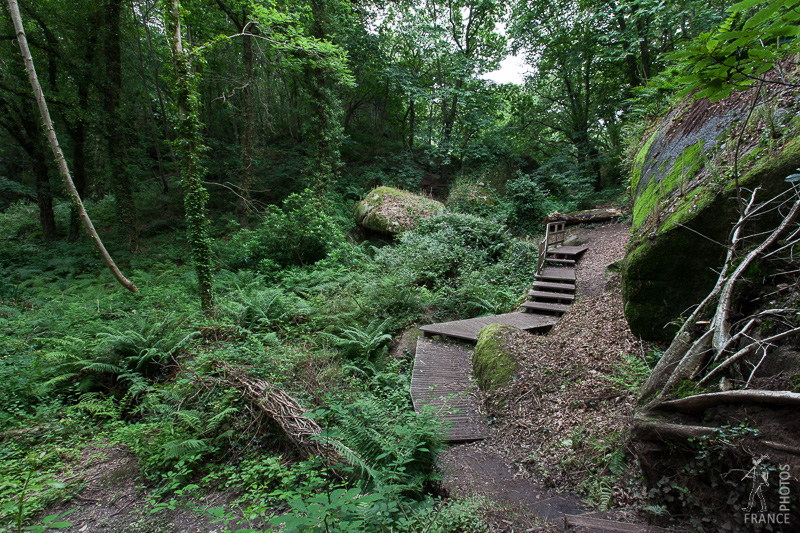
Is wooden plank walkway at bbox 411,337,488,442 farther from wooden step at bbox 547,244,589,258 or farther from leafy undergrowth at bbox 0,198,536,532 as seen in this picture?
wooden step at bbox 547,244,589,258

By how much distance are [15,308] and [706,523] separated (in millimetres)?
11513

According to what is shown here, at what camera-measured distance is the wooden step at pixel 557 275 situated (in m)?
8.55

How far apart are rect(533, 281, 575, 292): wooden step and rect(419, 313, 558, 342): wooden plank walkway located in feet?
3.69

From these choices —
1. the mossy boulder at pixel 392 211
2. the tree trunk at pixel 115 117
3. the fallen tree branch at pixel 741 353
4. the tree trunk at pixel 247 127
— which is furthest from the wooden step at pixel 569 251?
the tree trunk at pixel 115 117

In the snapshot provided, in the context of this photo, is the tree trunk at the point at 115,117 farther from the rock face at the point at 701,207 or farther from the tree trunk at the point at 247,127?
the rock face at the point at 701,207

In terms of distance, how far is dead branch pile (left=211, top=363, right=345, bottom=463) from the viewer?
3354 millimetres

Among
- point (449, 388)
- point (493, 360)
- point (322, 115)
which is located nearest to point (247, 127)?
Result: point (322, 115)

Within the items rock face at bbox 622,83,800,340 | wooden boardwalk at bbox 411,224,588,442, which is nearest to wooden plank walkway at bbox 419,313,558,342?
wooden boardwalk at bbox 411,224,588,442

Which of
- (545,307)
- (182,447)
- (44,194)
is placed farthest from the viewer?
(44,194)

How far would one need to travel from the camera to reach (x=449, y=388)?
5.08 m

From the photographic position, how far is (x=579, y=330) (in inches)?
203

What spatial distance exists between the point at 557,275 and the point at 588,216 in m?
5.77

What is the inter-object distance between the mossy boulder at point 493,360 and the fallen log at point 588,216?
9051 millimetres

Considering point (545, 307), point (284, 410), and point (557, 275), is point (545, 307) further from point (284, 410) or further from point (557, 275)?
point (284, 410)
